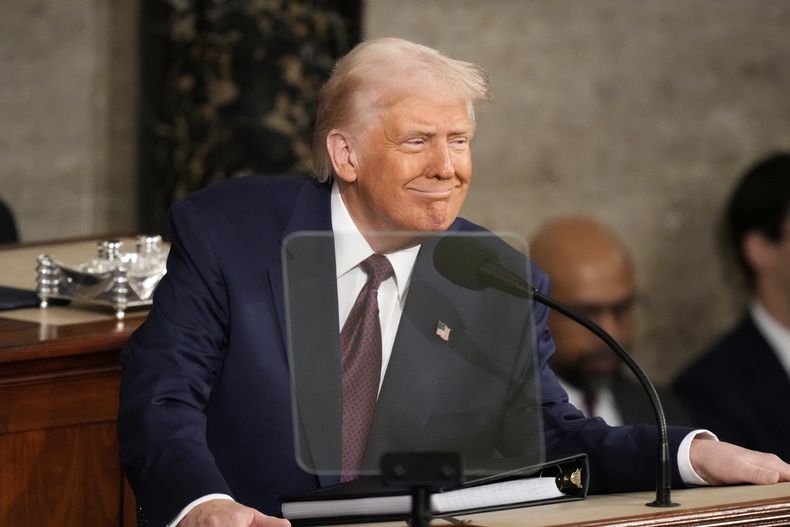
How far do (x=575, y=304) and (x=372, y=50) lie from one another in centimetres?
213

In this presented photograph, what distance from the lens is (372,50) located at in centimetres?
226

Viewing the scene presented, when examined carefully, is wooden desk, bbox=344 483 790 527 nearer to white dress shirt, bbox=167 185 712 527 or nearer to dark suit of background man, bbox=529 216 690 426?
A: white dress shirt, bbox=167 185 712 527

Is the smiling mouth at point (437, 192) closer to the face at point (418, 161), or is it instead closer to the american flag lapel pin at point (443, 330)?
the face at point (418, 161)

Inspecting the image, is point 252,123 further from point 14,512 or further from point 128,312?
point 14,512


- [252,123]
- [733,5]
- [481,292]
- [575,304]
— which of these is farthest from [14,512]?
[733,5]

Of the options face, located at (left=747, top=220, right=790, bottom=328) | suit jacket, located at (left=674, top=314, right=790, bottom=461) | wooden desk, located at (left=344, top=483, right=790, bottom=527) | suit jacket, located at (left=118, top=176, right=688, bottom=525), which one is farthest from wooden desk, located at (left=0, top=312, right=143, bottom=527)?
face, located at (left=747, top=220, right=790, bottom=328)

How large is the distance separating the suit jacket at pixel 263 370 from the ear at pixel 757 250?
97.8 inches

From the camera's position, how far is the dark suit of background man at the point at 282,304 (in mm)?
2098

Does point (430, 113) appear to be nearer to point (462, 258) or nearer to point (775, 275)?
point (462, 258)

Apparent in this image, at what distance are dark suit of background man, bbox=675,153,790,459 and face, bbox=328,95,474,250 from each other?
212 cm

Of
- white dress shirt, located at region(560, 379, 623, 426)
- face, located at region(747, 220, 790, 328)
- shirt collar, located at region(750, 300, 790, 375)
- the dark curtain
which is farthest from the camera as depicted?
the dark curtain

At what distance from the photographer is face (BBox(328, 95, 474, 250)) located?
2.19m

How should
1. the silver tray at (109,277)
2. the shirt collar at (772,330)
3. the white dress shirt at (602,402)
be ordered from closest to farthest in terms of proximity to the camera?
the silver tray at (109,277) < the white dress shirt at (602,402) < the shirt collar at (772,330)

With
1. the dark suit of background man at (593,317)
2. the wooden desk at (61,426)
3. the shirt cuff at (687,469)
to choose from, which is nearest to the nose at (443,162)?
the shirt cuff at (687,469)
